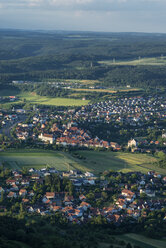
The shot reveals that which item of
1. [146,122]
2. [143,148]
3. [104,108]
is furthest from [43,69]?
[143,148]

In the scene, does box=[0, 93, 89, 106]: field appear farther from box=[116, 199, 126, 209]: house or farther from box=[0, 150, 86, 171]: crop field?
box=[116, 199, 126, 209]: house

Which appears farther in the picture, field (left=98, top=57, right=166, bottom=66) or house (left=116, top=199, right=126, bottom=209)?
field (left=98, top=57, right=166, bottom=66)

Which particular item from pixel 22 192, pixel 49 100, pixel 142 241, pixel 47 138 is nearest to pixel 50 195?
pixel 22 192

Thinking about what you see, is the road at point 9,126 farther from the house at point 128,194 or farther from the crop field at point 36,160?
the house at point 128,194

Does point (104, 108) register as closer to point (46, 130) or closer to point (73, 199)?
point (46, 130)

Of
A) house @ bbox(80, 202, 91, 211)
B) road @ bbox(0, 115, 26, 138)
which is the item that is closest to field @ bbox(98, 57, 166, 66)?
road @ bbox(0, 115, 26, 138)

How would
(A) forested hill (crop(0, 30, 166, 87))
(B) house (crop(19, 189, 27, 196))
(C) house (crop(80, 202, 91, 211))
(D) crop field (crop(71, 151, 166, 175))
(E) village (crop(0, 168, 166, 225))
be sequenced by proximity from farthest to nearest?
(A) forested hill (crop(0, 30, 166, 87)), (D) crop field (crop(71, 151, 166, 175)), (B) house (crop(19, 189, 27, 196)), (C) house (crop(80, 202, 91, 211)), (E) village (crop(0, 168, 166, 225))
